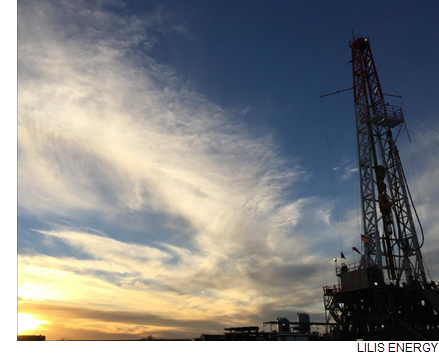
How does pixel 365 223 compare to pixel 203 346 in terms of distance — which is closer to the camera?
pixel 203 346

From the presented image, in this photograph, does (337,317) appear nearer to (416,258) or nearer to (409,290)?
(409,290)

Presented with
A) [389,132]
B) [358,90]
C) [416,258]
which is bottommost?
[416,258]

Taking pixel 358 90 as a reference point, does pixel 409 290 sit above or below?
below

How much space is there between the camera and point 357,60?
4303cm

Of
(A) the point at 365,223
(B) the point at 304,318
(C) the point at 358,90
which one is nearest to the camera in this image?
(B) the point at 304,318

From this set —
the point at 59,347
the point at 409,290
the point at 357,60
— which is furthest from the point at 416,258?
the point at 59,347

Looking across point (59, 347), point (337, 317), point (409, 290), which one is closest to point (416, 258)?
point (409, 290)

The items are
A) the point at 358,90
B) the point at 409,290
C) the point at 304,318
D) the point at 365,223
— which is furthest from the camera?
the point at 358,90

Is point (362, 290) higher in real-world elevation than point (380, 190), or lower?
lower

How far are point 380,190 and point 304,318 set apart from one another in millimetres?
15029

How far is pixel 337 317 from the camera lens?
35.3 m

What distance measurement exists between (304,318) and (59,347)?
25.3 m

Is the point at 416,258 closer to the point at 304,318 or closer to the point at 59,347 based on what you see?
the point at 304,318
